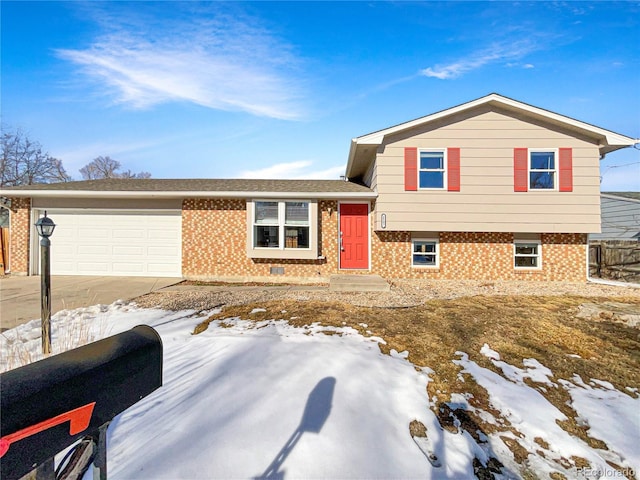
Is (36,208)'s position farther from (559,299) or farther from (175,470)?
(559,299)

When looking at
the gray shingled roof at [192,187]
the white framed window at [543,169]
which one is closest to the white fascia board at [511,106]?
the white framed window at [543,169]

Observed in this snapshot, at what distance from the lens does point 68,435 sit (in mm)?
961

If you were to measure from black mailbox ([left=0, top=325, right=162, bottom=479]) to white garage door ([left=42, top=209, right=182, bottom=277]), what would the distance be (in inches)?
357

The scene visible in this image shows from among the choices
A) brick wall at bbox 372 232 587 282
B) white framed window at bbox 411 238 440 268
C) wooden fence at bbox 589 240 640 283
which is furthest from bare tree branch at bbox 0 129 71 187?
wooden fence at bbox 589 240 640 283

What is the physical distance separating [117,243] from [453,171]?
10.9 meters

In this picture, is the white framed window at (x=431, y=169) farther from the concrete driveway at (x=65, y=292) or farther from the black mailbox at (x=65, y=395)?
the black mailbox at (x=65, y=395)

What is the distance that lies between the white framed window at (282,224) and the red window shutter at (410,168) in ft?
10.2

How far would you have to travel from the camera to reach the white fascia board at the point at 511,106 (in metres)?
8.20

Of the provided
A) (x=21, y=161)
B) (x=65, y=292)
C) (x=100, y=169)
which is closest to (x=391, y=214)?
(x=65, y=292)

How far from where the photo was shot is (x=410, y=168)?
8.68 meters

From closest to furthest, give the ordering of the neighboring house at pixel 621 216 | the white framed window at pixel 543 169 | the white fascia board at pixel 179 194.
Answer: the white framed window at pixel 543 169 < the white fascia board at pixel 179 194 < the neighboring house at pixel 621 216

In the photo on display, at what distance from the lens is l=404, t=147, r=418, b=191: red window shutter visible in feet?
28.5

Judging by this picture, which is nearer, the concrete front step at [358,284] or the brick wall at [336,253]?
the concrete front step at [358,284]

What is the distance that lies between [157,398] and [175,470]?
0.95 meters
